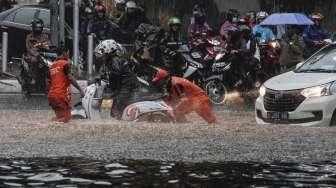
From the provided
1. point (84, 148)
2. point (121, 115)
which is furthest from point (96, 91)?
point (84, 148)

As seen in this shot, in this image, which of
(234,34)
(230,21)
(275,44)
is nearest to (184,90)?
(234,34)

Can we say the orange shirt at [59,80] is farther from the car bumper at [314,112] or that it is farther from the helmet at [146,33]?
the helmet at [146,33]

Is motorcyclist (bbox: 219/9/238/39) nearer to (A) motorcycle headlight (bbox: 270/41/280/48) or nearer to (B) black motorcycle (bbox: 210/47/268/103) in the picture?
(A) motorcycle headlight (bbox: 270/41/280/48)

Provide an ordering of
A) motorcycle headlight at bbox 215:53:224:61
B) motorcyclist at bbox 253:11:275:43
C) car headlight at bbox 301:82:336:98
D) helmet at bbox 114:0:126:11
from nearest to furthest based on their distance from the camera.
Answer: car headlight at bbox 301:82:336:98
motorcycle headlight at bbox 215:53:224:61
motorcyclist at bbox 253:11:275:43
helmet at bbox 114:0:126:11

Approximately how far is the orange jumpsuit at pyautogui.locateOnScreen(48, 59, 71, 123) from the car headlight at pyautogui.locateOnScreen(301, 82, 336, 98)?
397cm

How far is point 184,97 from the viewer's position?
1389 centimetres

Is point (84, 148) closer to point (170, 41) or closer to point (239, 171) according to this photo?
point (239, 171)

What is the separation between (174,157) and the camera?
1005cm

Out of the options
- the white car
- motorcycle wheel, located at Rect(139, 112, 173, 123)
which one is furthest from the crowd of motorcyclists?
the white car

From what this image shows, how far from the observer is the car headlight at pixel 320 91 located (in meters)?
13.6

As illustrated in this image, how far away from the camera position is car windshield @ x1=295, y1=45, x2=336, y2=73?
47.5ft

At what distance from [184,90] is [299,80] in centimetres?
193

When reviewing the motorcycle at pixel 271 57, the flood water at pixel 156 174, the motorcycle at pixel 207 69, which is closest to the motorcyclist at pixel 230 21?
the motorcycle at pixel 271 57

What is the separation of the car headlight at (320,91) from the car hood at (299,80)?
3.2 inches
